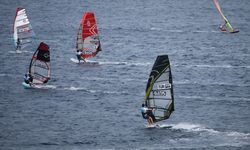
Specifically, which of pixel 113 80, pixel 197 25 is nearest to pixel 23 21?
pixel 113 80

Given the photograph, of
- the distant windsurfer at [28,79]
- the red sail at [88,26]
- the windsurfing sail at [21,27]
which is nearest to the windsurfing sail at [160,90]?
the distant windsurfer at [28,79]

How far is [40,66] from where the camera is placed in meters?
105

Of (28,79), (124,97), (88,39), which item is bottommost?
(124,97)

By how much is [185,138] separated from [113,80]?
3257cm

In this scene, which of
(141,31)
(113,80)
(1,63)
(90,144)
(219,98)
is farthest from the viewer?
(141,31)

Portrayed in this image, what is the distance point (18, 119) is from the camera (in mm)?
90250

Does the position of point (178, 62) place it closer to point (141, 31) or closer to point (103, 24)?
point (141, 31)

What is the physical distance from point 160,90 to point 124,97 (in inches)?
668

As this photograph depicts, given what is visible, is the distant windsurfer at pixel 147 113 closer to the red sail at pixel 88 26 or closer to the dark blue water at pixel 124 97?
the dark blue water at pixel 124 97

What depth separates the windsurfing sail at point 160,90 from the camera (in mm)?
84875

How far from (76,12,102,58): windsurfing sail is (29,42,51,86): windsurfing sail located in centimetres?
1725

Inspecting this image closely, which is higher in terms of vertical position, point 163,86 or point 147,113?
point 163,86

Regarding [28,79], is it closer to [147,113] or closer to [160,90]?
[147,113]

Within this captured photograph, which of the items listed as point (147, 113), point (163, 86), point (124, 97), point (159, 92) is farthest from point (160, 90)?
point (124, 97)
